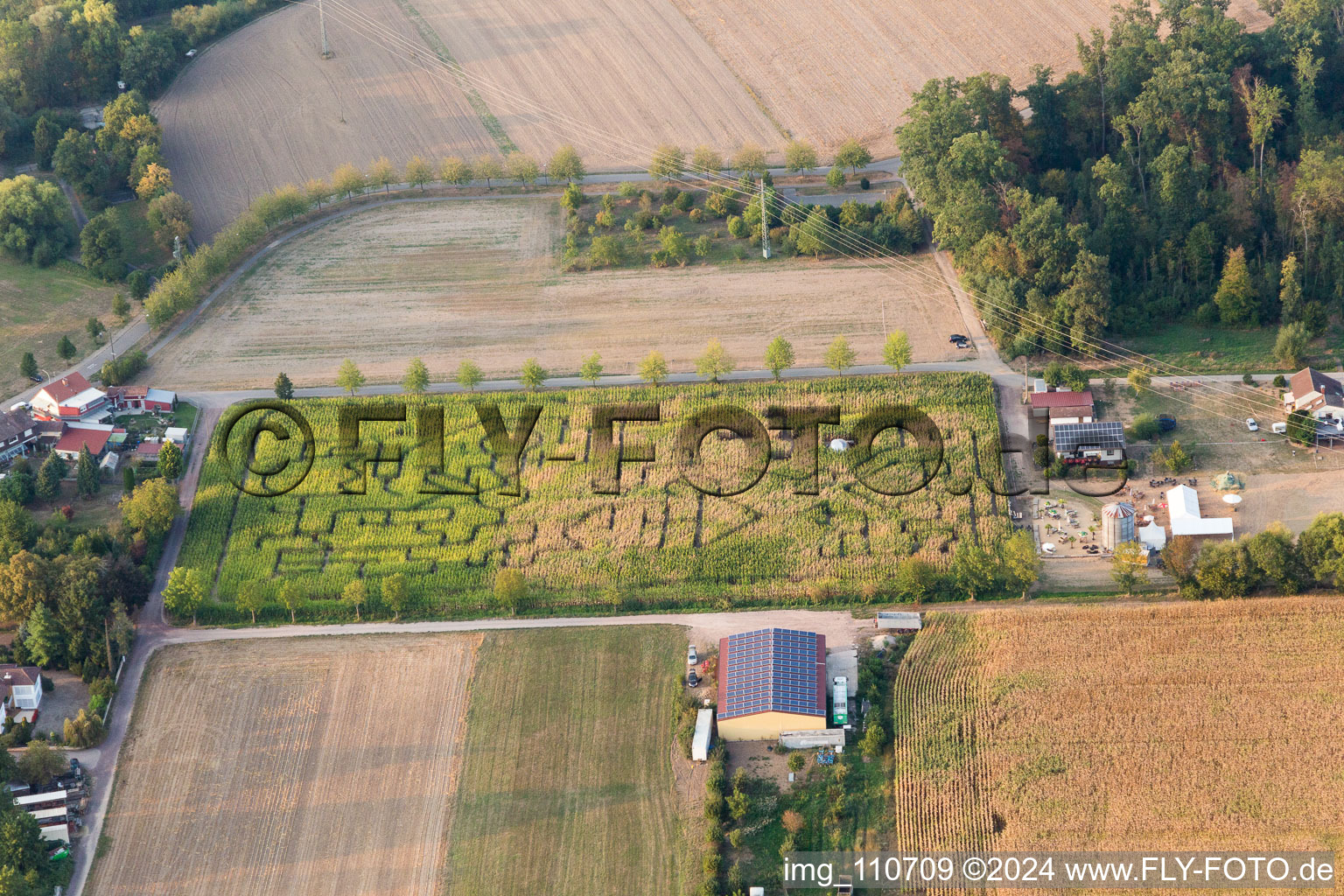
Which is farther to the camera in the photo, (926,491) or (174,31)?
(174,31)

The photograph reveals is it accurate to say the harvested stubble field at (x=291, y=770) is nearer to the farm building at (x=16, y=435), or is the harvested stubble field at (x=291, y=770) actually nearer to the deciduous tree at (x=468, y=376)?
the farm building at (x=16, y=435)

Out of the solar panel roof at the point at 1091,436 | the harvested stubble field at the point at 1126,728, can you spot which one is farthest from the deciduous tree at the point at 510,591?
the solar panel roof at the point at 1091,436

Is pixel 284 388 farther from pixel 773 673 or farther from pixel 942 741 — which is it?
pixel 942 741

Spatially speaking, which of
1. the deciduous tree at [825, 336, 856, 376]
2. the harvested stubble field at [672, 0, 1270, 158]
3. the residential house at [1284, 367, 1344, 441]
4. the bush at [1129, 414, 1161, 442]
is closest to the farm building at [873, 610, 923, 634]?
the bush at [1129, 414, 1161, 442]

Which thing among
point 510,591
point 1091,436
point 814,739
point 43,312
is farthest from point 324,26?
point 814,739

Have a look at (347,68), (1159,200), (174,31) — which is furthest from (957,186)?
(174,31)

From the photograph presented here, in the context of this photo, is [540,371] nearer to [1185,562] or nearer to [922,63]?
[1185,562]
